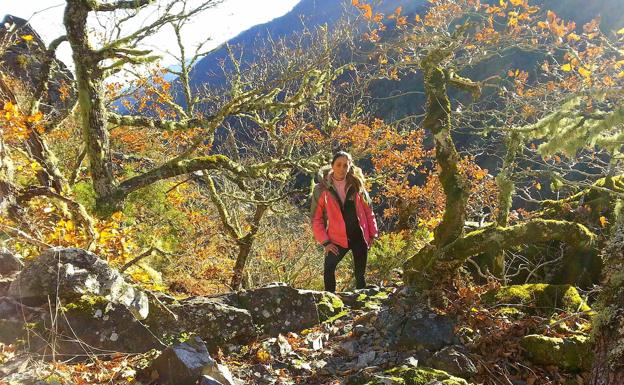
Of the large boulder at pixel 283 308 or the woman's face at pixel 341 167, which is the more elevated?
the woman's face at pixel 341 167

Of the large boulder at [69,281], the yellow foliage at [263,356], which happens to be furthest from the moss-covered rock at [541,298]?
the large boulder at [69,281]

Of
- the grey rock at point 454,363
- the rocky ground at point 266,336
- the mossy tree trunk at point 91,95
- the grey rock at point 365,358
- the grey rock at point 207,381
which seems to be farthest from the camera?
the mossy tree trunk at point 91,95

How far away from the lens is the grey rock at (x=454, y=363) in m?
3.66

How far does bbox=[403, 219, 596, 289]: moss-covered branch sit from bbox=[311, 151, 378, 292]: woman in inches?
60.8

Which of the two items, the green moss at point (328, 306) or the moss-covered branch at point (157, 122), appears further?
the moss-covered branch at point (157, 122)

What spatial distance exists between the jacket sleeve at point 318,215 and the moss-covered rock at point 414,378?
2.92m

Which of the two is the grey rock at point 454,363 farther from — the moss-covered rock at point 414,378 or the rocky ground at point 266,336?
the moss-covered rock at point 414,378

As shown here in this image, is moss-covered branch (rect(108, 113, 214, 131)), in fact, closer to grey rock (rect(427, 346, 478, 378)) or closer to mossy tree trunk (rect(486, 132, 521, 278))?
mossy tree trunk (rect(486, 132, 521, 278))

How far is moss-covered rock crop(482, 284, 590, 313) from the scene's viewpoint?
4.46 meters

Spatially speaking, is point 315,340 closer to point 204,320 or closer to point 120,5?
point 204,320

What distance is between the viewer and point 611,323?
2.94 m

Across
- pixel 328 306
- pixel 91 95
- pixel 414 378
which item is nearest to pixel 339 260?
pixel 328 306

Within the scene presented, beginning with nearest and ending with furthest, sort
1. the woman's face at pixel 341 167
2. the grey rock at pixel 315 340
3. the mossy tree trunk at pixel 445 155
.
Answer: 1. the grey rock at pixel 315 340
2. the mossy tree trunk at pixel 445 155
3. the woman's face at pixel 341 167

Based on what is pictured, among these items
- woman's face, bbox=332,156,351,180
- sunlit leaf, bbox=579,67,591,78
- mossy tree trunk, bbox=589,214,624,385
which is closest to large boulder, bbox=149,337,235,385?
mossy tree trunk, bbox=589,214,624,385
